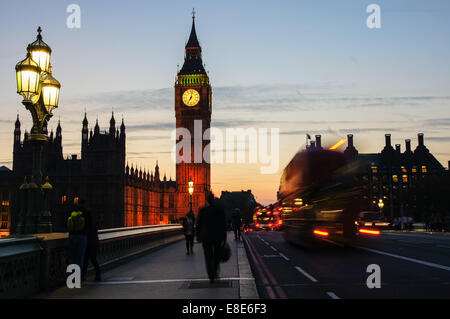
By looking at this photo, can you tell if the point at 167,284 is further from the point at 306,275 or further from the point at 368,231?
the point at 368,231

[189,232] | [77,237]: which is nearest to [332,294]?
[77,237]

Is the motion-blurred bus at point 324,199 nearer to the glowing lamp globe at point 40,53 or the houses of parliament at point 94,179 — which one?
the glowing lamp globe at point 40,53

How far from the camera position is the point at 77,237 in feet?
40.7

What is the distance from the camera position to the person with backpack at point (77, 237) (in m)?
12.3

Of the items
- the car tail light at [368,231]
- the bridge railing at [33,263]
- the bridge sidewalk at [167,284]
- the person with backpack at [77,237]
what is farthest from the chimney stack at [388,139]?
the person with backpack at [77,237]

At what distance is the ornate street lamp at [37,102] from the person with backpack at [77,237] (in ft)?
3.27

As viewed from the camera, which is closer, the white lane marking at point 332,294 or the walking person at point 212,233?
the white lane marking at point 332,294

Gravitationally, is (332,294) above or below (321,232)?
below

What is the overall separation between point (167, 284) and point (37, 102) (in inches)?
232

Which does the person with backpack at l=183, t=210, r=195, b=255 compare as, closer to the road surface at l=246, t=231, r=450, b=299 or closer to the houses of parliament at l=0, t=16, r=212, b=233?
the road surface at l=246, t=231, r=450, b=299

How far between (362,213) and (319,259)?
9.83 ft

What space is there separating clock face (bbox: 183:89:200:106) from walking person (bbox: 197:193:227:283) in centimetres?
13764

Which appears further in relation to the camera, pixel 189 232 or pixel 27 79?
pixel 189 232
